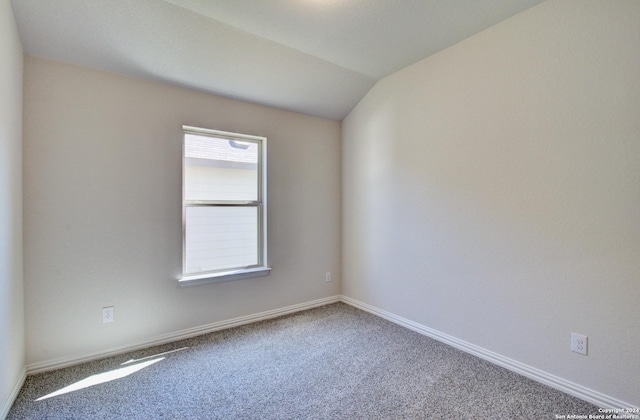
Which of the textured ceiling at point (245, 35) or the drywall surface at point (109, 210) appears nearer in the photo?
the textured ceiling at point (245, 35)

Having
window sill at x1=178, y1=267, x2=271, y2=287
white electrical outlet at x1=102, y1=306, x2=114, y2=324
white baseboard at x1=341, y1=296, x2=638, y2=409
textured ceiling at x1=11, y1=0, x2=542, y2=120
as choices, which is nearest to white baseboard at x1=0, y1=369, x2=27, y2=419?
white electrical outlet at x1=102, y1=306, x2=114, y2=324

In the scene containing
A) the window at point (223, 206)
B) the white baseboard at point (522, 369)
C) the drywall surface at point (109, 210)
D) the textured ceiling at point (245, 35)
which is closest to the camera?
the white baseboard at point (522, 369)

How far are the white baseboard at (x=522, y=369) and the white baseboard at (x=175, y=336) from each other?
960 millimetres

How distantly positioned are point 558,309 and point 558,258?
327mm

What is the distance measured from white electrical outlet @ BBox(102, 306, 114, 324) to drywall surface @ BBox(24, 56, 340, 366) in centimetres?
3

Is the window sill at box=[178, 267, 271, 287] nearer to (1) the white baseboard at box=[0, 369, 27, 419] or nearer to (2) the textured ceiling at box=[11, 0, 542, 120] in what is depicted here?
(1) the white baseboard at box=[0, 369, 27, 419]

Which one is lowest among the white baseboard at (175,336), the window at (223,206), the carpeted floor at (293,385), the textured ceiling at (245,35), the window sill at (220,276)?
the carpeted floor at (293,385)

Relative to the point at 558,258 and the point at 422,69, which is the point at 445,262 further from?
the point at 422,69

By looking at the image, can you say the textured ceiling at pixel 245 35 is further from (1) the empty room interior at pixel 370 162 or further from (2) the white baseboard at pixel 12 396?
(2) the white baseboard at pixel 12 396

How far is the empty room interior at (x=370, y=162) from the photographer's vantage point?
179 cm

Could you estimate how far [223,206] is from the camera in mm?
3002

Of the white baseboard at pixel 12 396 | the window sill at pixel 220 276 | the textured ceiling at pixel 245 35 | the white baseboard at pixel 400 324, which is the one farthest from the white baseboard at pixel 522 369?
the white baseboard at pixel 12 396

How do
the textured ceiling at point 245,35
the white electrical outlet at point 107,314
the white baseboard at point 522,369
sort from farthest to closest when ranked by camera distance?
the white electrical outlet at point 107,314 < the textured ceiling at point 245,35 < the white baseboard at point 522,369

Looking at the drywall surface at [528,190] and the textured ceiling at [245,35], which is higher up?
the textured ceiling at [245,35]
